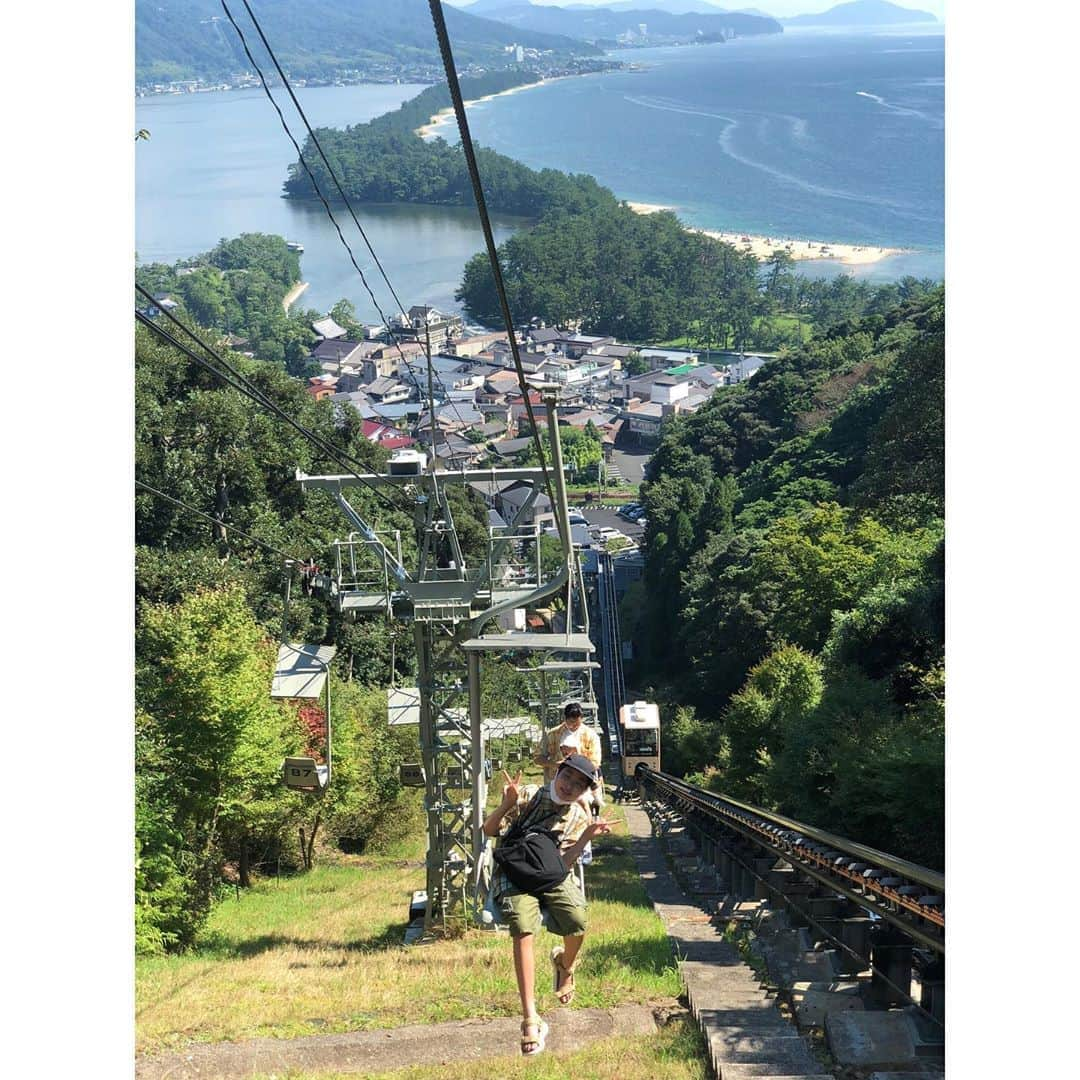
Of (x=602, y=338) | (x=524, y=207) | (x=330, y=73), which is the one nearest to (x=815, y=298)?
(x=602, y=338)

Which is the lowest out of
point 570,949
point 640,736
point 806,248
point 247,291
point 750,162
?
point 640,736

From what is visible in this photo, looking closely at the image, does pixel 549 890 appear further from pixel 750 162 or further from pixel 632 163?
pixel 632 163

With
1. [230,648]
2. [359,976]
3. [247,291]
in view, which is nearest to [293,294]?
[247,291]

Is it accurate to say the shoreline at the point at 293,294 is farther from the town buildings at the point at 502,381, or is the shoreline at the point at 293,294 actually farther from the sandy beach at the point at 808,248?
the sandy beach at the point at 808,248

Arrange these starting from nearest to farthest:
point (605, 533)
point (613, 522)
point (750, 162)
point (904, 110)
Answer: point (605, 533)
point (613, 522)
point (750, 162)
point (904, 110)

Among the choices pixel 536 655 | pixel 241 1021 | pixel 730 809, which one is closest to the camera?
pixel 241 1021

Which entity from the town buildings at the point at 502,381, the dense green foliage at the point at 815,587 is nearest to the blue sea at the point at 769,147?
the town buildings at the point at 502,381

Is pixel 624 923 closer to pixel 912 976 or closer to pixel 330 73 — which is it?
pixel 912 976
